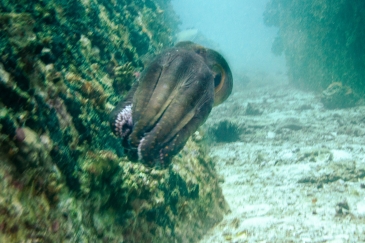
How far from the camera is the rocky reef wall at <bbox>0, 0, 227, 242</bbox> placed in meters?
1.63

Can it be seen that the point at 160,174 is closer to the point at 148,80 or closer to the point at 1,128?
the point at 148,80

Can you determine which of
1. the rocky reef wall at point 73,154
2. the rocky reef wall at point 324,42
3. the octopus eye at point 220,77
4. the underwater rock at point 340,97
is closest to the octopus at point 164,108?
the octopus eye at point 220,77

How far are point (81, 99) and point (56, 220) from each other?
4.80 ft

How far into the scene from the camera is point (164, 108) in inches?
85.0

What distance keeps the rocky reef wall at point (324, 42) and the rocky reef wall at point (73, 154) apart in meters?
11.5

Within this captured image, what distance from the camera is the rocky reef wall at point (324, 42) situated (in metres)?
10.8

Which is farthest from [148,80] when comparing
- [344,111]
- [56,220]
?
[344,111]

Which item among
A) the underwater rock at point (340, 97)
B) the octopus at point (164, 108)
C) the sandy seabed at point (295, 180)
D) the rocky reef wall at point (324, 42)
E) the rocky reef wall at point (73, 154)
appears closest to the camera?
the rocky reef wall at point (73, 154)

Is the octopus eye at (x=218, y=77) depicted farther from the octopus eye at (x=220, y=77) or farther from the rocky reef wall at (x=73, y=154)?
the rocky reef wall at (x=73, y=154)

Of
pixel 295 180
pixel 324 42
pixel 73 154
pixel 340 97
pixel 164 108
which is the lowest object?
pixel 340 97

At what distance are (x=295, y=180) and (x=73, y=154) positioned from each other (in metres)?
4.99

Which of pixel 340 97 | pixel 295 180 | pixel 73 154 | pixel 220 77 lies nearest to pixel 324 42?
pixel 340 97

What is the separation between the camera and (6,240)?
52.1 inches

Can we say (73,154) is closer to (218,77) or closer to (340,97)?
(218,77)
